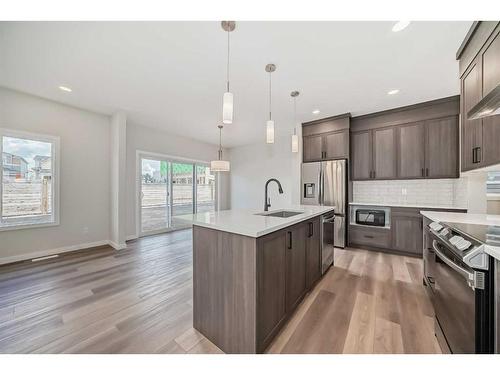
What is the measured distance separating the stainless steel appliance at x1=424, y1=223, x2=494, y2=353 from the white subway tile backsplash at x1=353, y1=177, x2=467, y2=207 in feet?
8.90

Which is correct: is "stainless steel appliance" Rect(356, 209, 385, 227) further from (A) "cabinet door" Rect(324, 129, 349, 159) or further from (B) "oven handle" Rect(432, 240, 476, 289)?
(B) "oven handle" Rect(432, 240, 476, 289)

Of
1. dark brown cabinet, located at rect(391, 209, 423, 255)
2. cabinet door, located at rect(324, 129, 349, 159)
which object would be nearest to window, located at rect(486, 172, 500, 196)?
dark brown cabinet, located at rect(391, 209, 423, 255)

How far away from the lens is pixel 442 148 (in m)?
3.31

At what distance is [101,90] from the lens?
301 cm

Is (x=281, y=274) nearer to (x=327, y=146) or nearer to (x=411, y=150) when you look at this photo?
(x=327, y=146)

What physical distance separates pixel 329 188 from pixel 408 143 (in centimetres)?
158

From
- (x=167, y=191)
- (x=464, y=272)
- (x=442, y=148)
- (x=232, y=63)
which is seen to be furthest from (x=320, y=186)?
(x=167, y=191)

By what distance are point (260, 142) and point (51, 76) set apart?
4.81m

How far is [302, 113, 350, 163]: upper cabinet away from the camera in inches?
159

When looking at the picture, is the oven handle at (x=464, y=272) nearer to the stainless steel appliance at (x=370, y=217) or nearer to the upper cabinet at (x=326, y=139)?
the stainless steel appliance at (x=370, y=217)

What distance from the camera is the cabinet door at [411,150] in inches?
137

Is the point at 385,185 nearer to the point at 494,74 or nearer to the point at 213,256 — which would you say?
the point at 494,74

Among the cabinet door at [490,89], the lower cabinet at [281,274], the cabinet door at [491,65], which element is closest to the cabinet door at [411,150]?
the cabinet door at [490,89]

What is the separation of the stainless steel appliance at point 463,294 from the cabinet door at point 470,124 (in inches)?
41.1
